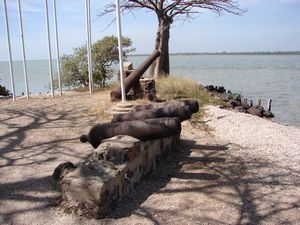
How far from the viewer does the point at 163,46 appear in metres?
15.9

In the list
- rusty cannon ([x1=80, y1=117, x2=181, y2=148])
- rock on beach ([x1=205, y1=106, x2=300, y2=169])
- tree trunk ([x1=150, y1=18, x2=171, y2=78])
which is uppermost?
tree trunk ([x1=150, y1=18, x2=171, y2=78])

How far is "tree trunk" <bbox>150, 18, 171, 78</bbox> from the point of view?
1573 centimetres

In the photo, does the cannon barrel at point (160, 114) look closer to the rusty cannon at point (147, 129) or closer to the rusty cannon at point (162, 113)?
the rusty cannon at point (162, 113)

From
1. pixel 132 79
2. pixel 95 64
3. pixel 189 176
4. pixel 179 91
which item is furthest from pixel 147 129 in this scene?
pixel 95 64

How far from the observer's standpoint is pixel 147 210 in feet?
14.3

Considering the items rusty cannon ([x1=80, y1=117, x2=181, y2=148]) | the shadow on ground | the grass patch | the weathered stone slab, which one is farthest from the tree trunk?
the weathered stone slab

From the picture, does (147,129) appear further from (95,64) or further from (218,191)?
(95,64)

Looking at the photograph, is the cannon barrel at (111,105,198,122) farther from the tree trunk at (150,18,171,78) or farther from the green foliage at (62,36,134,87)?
the green foliage at (62,36,134,87)

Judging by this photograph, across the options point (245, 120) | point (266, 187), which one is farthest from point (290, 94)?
point (266, 187)

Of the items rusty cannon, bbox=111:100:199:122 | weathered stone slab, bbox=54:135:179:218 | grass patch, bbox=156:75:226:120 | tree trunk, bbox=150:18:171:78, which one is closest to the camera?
weathered stone slab, bbox=54:135:179:218

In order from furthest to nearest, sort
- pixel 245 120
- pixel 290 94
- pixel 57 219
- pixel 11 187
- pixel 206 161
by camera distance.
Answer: pixel 290 94, pixel 245 120, pixel 206 161, pixel 11 187, pixel 57 219

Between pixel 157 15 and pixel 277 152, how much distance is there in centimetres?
1043

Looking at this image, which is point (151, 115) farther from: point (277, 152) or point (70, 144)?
point (277, 152)

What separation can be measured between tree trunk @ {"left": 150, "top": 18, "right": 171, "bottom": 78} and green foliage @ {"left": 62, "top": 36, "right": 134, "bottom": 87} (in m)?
4.84
